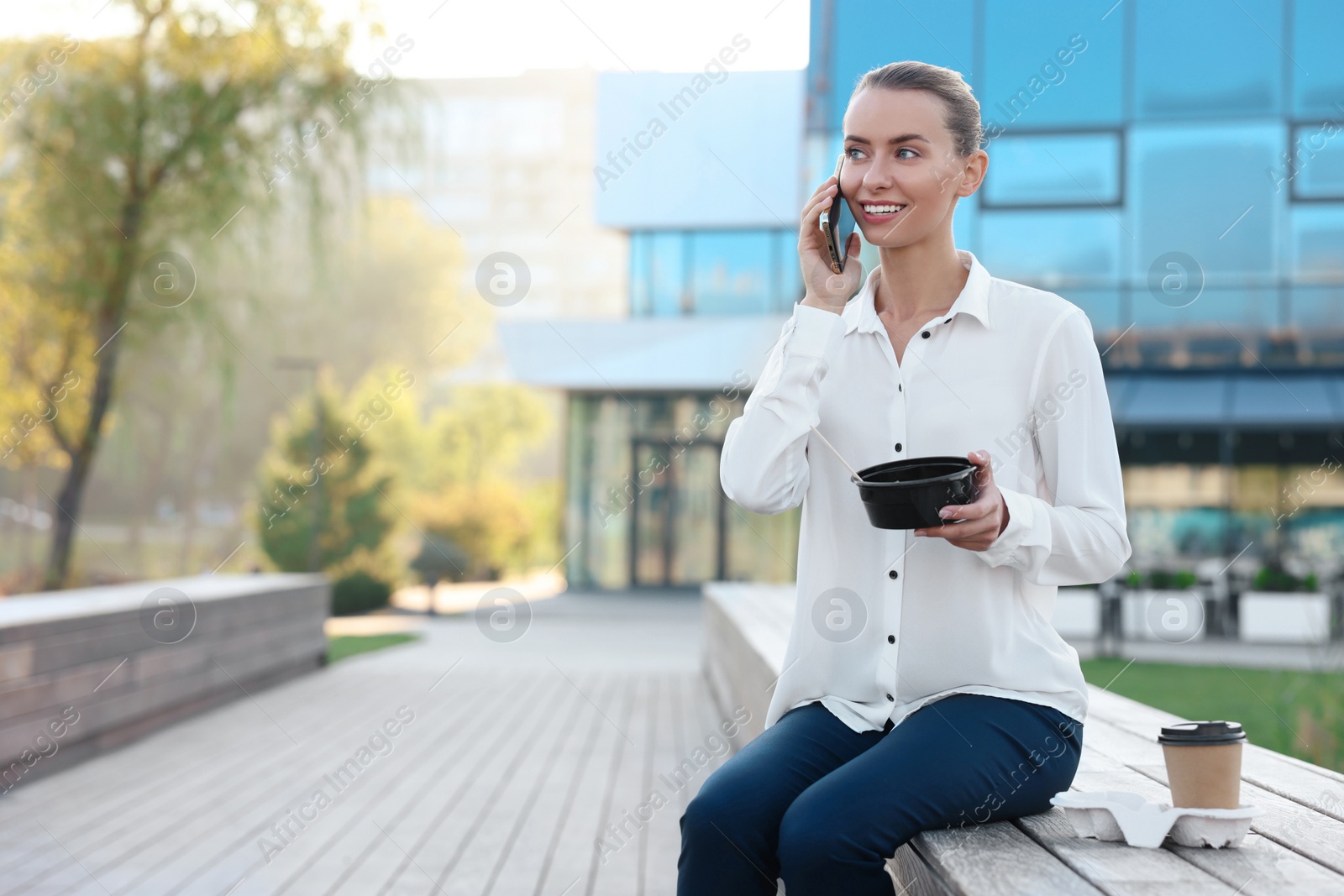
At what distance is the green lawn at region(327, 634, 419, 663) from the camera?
35.6 feet

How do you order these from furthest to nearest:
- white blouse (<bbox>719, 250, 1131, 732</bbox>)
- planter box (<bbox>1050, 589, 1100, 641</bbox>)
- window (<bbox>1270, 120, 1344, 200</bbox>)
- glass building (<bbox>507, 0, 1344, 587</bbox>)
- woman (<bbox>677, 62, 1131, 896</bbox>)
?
window (<bbox>1270, 120, 1344, 200</bbox>) → glass building (<bbox>507, 0, 1344, 587</bbox>) → planter box (<bbox>1050, 589, 1100, 641</bbox>) → white blouse (<bbox>719, 250, 1131, 732</bbox>) → woman (<bbox>677, 62, 1131, 896</bbox>)

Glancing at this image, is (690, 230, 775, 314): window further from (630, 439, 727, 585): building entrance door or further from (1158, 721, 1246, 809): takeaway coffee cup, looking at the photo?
(1158, 721, 1246, 809): takeaway coffee cup

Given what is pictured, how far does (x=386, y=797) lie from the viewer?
4910 mm

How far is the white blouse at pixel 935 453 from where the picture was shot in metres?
1.89

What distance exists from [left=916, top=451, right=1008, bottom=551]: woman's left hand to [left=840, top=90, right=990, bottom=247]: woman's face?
1.65 ft

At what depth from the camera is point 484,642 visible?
1240 centimetres

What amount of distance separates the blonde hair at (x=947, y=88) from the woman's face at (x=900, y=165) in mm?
11

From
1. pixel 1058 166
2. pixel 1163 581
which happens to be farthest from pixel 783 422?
pixel 1058 166

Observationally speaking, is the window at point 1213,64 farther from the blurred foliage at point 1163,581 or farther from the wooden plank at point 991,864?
the wooden plank at point 991,864

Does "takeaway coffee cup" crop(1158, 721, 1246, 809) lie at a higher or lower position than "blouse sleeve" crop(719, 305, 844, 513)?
lower

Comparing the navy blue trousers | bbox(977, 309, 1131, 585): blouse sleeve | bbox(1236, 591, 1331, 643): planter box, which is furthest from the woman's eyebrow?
bbox(1236, 591, 1331, 643): planter box

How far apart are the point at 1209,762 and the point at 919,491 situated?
55 centimetres

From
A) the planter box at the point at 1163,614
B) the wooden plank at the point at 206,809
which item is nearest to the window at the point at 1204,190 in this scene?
the planter box at the point at 1163,614

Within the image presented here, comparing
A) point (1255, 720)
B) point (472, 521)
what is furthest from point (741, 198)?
point (1255, 720)
